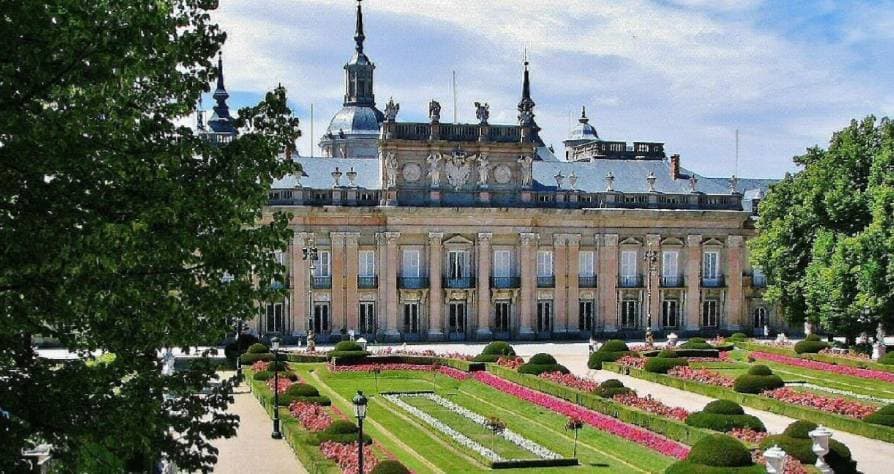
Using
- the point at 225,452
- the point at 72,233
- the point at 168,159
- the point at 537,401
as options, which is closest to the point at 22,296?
the point at 72,233

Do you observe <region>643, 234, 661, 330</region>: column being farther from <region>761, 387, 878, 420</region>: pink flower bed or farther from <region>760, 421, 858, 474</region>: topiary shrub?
<region>760, 421, 858, 474</region>: topiary shrub

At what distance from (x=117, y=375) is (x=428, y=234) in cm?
4523

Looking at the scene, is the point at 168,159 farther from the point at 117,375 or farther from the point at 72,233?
the point at 117,375

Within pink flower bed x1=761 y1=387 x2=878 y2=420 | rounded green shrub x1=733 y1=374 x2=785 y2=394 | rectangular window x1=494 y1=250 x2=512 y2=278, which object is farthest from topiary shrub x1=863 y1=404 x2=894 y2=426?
rectangular window x1=494 y1=250 x2=512 y2=278

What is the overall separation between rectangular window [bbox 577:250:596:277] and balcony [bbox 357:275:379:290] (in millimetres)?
12240

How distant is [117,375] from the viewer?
43.5 ft

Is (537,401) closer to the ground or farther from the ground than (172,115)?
closer to the ground

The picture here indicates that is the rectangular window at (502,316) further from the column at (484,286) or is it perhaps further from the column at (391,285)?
the column at (391,285)

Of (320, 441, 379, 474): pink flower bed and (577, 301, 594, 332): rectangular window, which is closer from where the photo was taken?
(320, 441, 379, 474): pink flower bed

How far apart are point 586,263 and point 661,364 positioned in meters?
19.4

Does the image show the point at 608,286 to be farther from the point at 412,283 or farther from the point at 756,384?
the point at 756,384

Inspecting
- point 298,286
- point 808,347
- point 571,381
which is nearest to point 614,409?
point 571,381

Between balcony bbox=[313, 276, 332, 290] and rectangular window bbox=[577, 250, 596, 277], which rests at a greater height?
rectangular window bbox=[577, 250, 596, 277]

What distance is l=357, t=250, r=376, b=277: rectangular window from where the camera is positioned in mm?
58219
